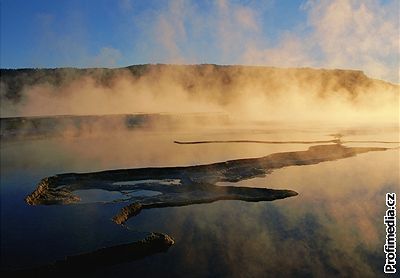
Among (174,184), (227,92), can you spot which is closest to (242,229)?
(174,184)

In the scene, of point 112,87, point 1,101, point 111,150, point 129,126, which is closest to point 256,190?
point 111,150

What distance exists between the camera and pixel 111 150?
15820mm

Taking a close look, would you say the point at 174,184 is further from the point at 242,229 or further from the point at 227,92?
the point at 227,92

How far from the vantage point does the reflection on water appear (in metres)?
5.38

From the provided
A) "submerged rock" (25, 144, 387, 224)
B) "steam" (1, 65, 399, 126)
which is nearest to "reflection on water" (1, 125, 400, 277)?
"submerged rock" (25, 144, 387, 224)

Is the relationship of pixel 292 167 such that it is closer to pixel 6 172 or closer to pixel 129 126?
pixel 6 172

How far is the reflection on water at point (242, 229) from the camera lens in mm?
5383

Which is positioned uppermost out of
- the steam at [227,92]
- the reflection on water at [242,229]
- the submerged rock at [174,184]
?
the steam at [227,92]

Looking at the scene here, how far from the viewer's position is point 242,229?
6758 millimetres

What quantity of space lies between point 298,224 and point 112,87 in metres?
43.8

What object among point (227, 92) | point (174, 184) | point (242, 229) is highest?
point (227, 92)

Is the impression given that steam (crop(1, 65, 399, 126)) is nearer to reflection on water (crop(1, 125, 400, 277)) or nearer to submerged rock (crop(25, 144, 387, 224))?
submerged rock (crop(25, 144, 387, 224))

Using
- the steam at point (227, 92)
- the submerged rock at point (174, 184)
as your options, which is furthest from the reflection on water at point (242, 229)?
the steam at point (227, 92)

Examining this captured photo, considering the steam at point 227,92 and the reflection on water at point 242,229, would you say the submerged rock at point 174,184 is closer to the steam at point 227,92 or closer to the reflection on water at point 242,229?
the reflection on water at point 242,229
